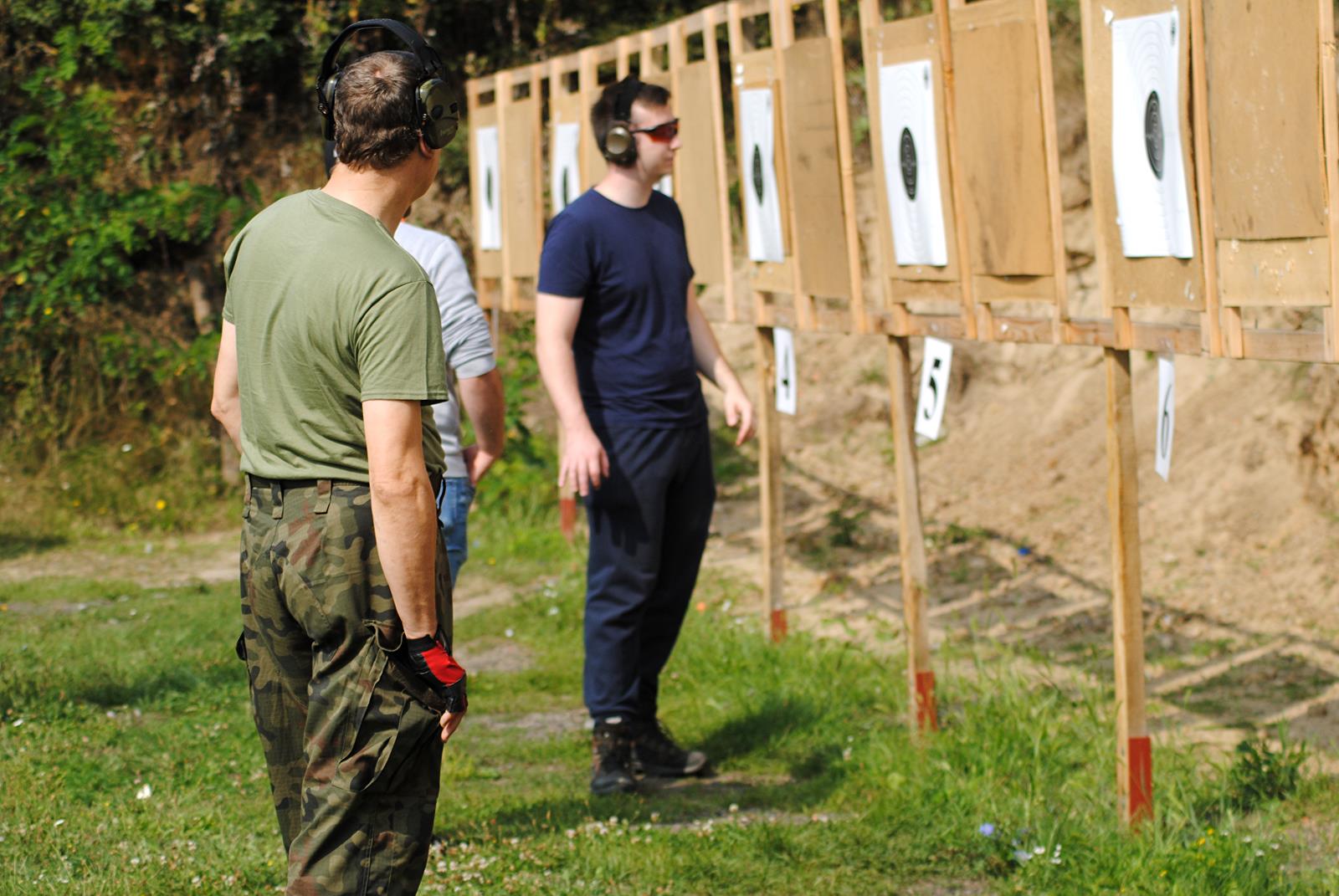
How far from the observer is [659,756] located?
4.59 metres

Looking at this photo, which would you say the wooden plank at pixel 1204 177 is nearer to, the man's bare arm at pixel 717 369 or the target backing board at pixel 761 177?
the man's bare arm at pixel 717 369

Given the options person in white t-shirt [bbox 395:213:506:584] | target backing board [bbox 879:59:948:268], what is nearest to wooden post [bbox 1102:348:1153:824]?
target backing board [bbox 879:59:948:268]

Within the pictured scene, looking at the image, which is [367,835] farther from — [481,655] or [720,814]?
[481,655]

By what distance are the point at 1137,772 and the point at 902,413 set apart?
56.1 inches

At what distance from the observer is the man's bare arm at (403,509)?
2381 millimetres

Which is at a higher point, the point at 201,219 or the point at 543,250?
the point at 201,219

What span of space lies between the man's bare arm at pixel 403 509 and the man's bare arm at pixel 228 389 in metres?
0.42

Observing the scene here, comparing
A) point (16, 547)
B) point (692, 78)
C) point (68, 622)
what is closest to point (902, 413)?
point (692, 78)

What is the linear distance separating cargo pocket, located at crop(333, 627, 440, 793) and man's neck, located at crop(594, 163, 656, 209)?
84.8 inches

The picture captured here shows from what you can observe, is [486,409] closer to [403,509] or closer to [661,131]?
[661,131]

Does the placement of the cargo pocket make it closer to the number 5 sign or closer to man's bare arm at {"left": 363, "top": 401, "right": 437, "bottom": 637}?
man's bare arm at {"left": 363, "top": 401, "right": 437, "bottom": 637}

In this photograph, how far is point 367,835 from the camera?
2.53 m

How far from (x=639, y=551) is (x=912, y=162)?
4.84 feet

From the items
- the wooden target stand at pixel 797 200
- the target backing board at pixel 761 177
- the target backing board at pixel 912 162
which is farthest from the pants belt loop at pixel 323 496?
the target backing board at pixel 761 177
